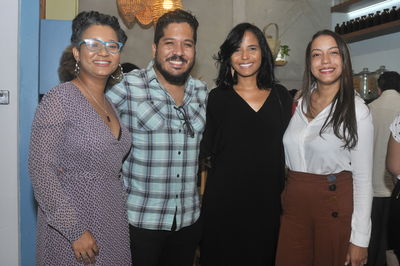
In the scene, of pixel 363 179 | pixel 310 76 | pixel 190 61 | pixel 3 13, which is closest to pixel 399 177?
pixel 363 179

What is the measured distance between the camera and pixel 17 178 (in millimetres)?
2184

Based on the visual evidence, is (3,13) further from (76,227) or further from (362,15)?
(362,15)

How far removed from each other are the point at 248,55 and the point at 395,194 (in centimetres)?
99

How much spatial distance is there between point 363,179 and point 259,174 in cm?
49

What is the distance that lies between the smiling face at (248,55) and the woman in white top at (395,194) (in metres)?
0.76

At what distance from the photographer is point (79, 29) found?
1693mm

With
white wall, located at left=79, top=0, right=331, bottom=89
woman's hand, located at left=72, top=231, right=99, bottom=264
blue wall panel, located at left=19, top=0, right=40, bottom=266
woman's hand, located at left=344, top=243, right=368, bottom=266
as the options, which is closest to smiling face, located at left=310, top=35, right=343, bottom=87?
woman's hand, located at left=344, top=243, right=368, bottom=266

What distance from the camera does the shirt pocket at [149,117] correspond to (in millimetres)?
1825

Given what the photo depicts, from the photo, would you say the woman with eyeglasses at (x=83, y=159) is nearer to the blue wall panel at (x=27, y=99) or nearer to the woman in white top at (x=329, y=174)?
the blue wall panel at (x=27, y=99)

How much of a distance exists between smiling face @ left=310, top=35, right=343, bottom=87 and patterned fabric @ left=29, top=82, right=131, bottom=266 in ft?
3.19

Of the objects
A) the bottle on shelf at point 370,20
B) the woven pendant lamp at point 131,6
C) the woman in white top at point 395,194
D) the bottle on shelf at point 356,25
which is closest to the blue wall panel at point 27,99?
the woman in white top at point 395,194

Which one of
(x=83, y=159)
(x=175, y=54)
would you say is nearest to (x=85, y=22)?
(x=175, y=54)

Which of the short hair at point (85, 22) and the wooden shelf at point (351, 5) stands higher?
the wooden shelf at point (351, 5)

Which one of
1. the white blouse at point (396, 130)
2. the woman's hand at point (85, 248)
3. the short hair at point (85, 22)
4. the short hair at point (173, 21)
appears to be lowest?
the woman's hand at point (85, 248)
